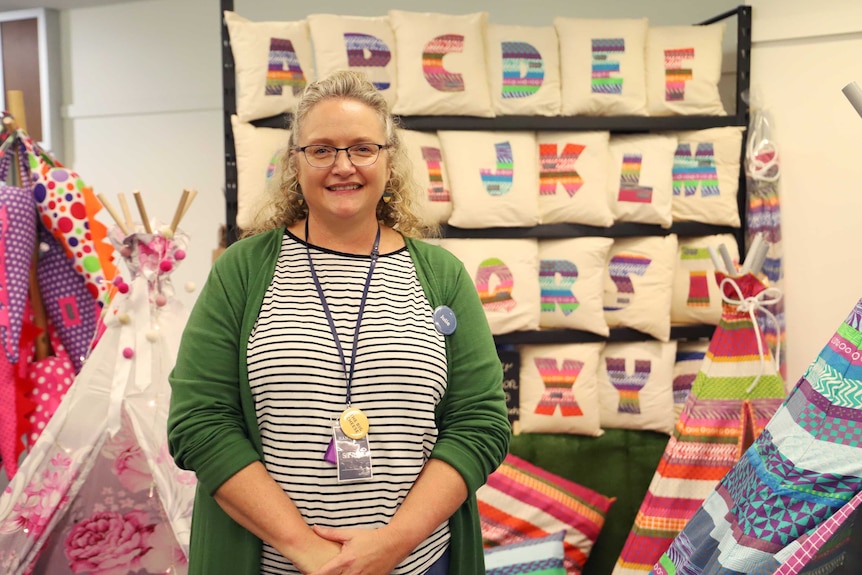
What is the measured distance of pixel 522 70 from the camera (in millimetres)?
2906

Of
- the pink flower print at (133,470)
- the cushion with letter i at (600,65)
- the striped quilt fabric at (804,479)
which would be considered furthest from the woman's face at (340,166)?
the cushion with letter i at (600,65)

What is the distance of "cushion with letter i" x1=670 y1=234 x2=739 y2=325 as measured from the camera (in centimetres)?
304

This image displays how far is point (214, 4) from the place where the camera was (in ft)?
14.1

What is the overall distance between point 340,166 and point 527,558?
64.7 inches

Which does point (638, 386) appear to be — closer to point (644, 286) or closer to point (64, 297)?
point (644, 286)

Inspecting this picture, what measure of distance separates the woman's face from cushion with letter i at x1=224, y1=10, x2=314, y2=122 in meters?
1.32

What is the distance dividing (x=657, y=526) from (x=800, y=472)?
1.04 m

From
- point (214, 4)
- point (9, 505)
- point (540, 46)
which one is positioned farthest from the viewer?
point (214, 4)

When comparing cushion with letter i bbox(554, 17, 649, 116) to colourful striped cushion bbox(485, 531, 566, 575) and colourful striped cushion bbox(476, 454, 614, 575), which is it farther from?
colourful striped cushion bbox(485, 531, 566, 575)

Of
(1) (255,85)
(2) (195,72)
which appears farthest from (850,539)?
(2) (195,72)

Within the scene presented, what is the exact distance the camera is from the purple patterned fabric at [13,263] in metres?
2.45

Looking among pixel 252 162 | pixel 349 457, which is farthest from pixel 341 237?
pixel 252 162

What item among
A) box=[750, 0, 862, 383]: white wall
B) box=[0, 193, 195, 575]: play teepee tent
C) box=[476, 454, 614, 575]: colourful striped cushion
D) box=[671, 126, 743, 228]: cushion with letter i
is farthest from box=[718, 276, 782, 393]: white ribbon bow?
box=[0, 193, 195, 575]: play teepee tent

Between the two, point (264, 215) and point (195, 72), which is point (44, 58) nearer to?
point (195, 72)
